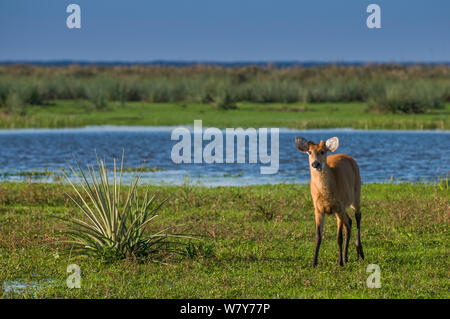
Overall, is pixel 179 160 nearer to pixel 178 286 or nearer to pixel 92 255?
pixel 92 255

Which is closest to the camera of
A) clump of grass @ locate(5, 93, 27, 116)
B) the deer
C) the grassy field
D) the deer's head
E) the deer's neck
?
the grassy field

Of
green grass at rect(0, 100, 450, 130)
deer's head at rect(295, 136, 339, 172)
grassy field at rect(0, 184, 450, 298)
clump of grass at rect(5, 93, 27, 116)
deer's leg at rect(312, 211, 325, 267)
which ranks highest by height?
clump of grass at rect(5, 93, 27, 116)

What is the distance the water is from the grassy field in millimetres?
3363

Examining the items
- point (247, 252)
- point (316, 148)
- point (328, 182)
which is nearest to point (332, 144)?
point (316, 148)

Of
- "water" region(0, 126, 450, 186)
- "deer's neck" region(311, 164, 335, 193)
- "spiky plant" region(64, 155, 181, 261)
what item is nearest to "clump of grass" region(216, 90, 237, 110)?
"water" region(0, 126, 450, 186)

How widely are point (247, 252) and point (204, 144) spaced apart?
19268mm

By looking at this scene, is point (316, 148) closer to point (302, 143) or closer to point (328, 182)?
point (302, 143)

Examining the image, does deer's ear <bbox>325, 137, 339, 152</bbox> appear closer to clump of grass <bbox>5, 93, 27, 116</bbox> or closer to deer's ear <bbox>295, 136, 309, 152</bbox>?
deer's ear <bbox>295, 136, 309, 152</bbox>

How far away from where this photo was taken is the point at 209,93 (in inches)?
1821

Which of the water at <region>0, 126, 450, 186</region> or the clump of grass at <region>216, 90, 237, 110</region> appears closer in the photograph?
the water at <region>0, 126, 450, 186</region>

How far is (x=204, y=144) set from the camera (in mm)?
29922

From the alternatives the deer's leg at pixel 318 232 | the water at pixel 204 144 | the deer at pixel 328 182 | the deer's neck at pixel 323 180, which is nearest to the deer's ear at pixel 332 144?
the deer at pixel 328 182

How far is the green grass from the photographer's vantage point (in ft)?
115
